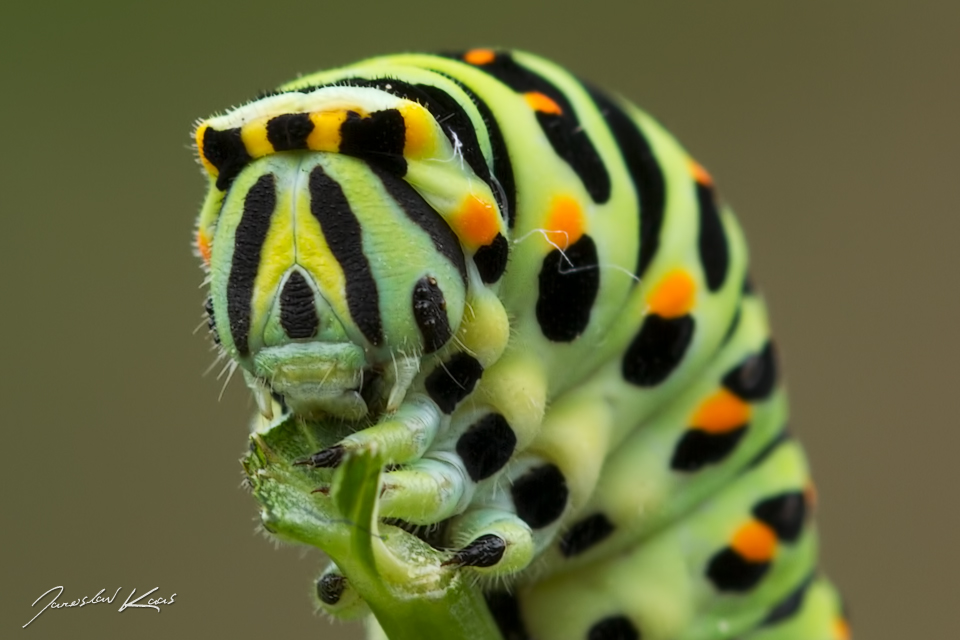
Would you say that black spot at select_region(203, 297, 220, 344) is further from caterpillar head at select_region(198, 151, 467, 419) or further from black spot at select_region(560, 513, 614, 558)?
black spot at select_region(560, 513, 614, 558)

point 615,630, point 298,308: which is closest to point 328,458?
point 298,308

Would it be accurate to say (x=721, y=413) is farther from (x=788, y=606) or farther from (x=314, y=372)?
(x=314, y=372)

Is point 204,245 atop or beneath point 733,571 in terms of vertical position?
atop

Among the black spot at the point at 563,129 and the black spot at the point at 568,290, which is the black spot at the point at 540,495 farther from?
the black spot at the point at 563,129

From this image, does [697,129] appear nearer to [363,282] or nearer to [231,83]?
[231,83]

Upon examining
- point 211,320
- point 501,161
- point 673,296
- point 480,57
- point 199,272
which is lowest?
point 199,272

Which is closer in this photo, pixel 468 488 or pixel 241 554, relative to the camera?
pixel 468 488

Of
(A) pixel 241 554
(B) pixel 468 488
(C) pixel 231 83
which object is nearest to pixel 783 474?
(B) pixel 468 488
